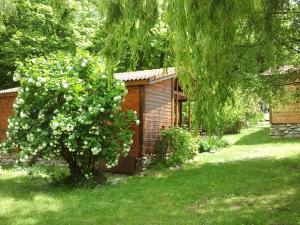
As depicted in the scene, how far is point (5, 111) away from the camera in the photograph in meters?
18.7

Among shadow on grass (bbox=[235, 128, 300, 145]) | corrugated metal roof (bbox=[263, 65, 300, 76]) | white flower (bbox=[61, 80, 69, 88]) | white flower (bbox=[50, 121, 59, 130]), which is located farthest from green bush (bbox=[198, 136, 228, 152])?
white flower (bbox=[50, 121, 59, 130])

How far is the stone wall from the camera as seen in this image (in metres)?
21.2

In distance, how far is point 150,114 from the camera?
49.2 feet

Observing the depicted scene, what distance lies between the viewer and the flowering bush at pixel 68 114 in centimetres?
1113

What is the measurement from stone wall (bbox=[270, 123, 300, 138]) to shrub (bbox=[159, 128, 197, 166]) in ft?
26.0

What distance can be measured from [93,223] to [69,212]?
1150mm

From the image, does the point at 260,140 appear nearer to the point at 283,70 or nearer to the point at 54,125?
the point at 283,70

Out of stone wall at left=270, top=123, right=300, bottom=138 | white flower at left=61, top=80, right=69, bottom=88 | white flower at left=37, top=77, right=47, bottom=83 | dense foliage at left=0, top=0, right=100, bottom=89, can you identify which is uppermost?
dense foliage at left=0, top=0, right=100, bottom=89

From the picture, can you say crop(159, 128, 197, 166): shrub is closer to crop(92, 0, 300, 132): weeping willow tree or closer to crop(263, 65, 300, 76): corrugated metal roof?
crop(263, 65, 300, 76): corrugated metal roof

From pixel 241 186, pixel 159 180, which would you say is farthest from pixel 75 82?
pixel 241 186

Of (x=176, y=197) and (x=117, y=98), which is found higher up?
(x=117, y=98)

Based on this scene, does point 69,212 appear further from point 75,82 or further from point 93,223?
point 75,82

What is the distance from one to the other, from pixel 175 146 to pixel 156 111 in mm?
1594

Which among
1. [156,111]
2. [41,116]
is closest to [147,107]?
[156,111]
